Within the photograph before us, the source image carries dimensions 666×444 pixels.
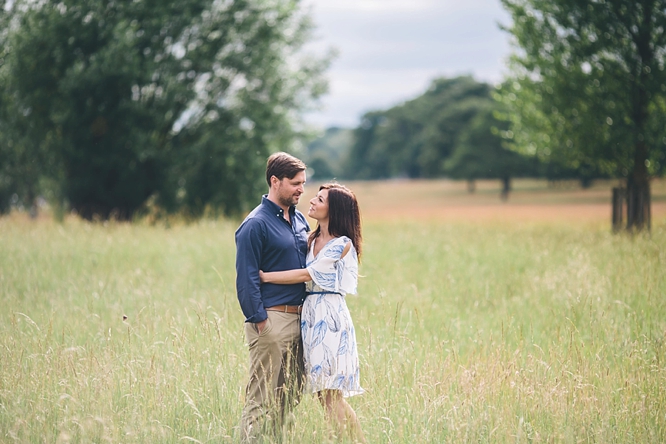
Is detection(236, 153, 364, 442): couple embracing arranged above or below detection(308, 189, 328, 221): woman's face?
below

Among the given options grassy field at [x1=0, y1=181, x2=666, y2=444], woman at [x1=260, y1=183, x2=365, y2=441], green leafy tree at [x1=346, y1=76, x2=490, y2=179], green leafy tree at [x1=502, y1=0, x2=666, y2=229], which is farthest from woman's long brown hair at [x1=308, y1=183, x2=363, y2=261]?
green leafy tree at [x1=346, y1=76, x2=490, y2=179]

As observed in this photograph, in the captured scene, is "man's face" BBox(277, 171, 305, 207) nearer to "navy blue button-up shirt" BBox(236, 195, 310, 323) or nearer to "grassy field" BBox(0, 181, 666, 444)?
"navy blue button-up shirt" BBox(236, 195, 310, 323)

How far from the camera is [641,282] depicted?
8367 mm

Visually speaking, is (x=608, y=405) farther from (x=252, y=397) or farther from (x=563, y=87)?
(x=563, y=87)

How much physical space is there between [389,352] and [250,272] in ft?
6.17

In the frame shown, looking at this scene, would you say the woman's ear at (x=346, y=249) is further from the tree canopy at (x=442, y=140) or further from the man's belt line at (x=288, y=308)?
the tree canopy at (x=442, y=140)

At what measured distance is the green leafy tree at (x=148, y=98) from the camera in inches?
664

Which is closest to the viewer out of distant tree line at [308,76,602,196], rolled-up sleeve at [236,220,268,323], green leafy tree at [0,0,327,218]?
rolled-up sleeve at [236,220,268,323]

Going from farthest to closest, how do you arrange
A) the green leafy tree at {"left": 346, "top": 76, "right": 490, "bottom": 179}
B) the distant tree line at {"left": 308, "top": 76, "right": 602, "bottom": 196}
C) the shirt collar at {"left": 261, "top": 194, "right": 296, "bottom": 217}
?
1. the green leafy tree at {"left": 346, "top": 76, "right": 490, "bottom": 179}
2. the distant tree line at {"left": 308, "top": 76, "right": 602, "bottom": 196}
3. the shirt collar at {"left": 261, "top": 194, "right": 296, "bottom": 217}

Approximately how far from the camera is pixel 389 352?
5.37m

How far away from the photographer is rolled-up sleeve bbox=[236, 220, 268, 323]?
4.00 m

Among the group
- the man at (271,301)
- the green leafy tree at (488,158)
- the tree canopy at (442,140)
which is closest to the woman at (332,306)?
the man at (271,301)

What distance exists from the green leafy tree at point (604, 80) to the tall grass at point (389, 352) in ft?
18.3

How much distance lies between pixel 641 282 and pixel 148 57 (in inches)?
574
